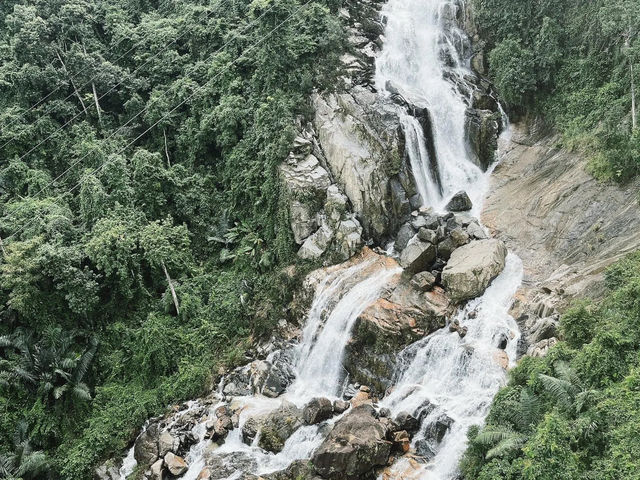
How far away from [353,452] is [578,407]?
5430 mm

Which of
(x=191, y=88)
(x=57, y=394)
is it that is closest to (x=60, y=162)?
(x=191, y=88)

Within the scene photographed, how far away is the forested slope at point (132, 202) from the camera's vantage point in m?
16.7

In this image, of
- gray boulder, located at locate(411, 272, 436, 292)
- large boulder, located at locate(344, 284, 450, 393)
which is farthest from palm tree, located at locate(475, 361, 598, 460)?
gray boulder, located at locate(411, 272, 436, 292)

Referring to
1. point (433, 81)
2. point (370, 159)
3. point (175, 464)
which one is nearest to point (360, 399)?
point (175, 464)

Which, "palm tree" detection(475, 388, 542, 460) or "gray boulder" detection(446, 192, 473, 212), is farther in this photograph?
"gray boulder" detection(446, 192, 473, 212)

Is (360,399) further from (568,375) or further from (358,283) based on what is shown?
(568,375)

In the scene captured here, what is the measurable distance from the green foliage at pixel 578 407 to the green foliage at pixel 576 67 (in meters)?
6.00

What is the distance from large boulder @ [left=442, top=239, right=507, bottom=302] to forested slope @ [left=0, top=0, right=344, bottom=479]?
6318 millimetres

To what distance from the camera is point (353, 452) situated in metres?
12.0

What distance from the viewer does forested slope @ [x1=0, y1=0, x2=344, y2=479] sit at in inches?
656

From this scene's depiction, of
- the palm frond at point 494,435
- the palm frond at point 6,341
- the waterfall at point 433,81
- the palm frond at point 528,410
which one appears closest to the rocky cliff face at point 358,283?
the waterfall at point 433,81

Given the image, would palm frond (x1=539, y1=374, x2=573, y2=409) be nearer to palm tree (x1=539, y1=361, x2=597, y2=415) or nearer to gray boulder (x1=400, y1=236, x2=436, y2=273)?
palm tree (x1=539, y1=361, x2=597, y2=415)

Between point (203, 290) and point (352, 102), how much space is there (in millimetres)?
10172

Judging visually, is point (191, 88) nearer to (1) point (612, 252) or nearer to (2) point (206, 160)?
(2) point (206, 160)
